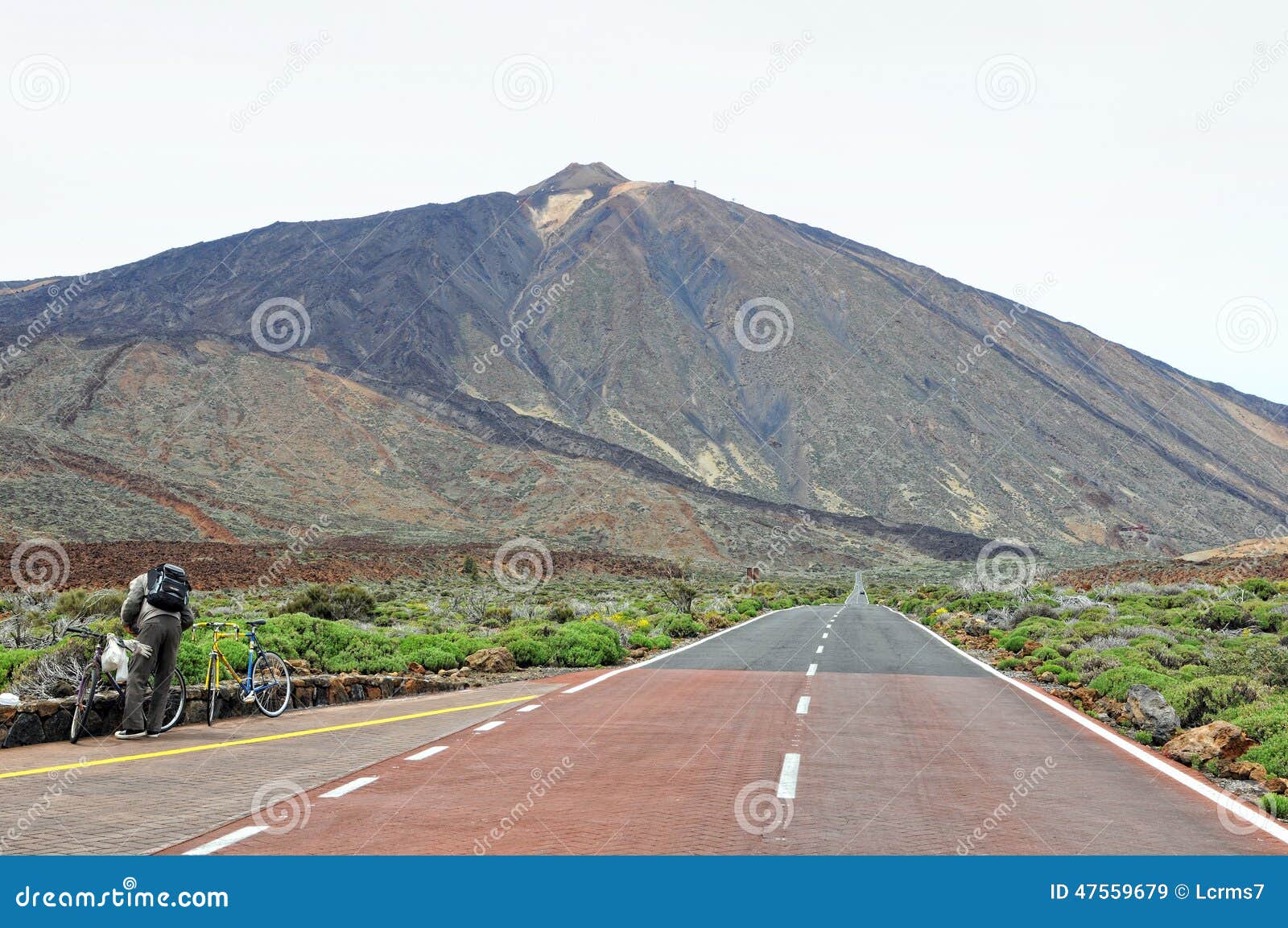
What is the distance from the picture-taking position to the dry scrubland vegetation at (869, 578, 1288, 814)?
13328 millimetres

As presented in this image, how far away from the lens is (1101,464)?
135 metres

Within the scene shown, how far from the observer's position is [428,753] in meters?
10.9

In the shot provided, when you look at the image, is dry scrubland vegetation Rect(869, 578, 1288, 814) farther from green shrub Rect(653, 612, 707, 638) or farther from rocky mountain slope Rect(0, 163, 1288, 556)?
rocky mountain slope Rect(0, 163, 1288, 556)

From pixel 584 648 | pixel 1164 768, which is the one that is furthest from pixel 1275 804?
pixel 584 648

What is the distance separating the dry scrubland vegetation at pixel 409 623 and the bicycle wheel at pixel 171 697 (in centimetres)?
101

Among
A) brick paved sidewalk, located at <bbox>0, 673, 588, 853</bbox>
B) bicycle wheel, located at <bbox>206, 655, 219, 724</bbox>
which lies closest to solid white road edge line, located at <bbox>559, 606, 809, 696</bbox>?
brick paved sidewalk, located at <bbox>0, 673, 588, 853</bbox>

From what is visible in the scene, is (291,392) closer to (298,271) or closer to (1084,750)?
(298,271)

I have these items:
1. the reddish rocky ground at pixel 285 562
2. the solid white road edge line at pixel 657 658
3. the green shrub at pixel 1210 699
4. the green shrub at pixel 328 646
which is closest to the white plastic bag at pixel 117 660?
the green shrub at pixel 328 646

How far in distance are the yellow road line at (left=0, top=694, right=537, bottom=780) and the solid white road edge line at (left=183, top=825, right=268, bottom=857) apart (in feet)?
10.5

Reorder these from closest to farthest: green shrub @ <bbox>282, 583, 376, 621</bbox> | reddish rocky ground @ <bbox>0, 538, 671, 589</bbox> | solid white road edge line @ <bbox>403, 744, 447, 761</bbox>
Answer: solid white road edge line @ <bbox>403, 744, 447, 761</bbox>, green shrub @ <bbox>282, 583, 376, 621</bbox>, reddish rocky ground @ <bbox>0, 538, 671, 589</bbox>

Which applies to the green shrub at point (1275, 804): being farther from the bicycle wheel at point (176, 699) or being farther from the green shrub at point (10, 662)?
the green shrub at point (10, 662)

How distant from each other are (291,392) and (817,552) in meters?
50.7

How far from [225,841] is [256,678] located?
6758 millimetres

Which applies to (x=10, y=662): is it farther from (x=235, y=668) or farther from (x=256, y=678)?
(x=256, y=678)
